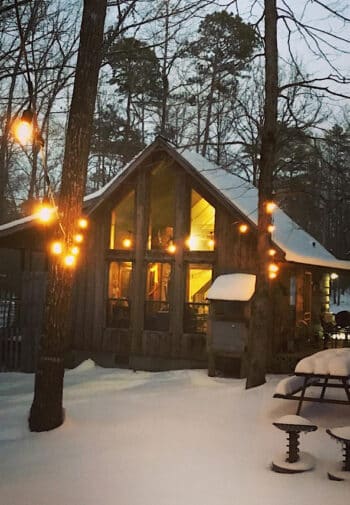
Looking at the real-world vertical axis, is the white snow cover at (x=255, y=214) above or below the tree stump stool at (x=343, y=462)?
above

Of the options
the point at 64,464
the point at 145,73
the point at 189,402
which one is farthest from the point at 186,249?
the point at 145,73

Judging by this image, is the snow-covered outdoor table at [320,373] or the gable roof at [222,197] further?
the gable roof at [222,197]

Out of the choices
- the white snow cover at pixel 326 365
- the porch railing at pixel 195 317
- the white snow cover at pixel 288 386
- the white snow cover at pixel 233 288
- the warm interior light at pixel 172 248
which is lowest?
the white snow cover at pixel 288 386

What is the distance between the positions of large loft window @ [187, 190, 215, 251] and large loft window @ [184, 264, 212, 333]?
573mm

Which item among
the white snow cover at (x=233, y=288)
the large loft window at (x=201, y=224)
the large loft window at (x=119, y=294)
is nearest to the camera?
the white snow cover at (x=233, y=288)

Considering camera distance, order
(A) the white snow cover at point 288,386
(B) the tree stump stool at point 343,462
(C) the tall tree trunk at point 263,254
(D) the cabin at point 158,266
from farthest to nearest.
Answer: (D) the cabin at point 158,266 → (C) the tall tree trunk at point 263,254 → (A) the white snow cover at point 288,386 → (B) the tree stump stool at point 343,462

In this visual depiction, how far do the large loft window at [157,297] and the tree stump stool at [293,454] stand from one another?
28.6ft

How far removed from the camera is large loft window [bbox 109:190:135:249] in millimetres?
15578

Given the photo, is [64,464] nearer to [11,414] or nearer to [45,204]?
[11,414]

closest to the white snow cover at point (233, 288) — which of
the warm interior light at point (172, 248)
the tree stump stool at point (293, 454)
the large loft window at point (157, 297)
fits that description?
the warm interior light at point (172, 248)

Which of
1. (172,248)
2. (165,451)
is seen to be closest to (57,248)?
(165,451)

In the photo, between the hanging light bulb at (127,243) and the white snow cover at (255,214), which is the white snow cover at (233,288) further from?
the hanging light bulb at (127,243)

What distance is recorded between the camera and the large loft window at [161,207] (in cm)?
1528

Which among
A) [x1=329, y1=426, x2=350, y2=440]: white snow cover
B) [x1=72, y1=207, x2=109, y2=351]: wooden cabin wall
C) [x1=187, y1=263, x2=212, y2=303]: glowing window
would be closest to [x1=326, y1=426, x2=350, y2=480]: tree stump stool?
[x1=329, y1=426, x2=350, y2=440]: white snow cover
